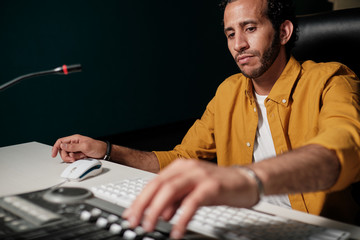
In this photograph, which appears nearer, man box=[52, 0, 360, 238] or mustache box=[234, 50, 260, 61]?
man box=[52, 0, 360, 238]

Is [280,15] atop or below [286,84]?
atop

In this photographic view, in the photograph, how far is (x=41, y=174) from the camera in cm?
108

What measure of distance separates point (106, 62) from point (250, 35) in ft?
8.63

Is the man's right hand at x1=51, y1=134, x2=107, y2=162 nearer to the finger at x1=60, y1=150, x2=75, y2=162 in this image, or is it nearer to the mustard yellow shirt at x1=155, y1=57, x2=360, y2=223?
the finger at x1=60, y1=150, x2=75, y2=162

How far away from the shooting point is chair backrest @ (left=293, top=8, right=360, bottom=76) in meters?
1.30

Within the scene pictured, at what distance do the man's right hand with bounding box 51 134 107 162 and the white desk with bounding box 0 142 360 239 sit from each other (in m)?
0.03

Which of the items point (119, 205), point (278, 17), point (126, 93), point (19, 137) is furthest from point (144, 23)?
point (119, 205)

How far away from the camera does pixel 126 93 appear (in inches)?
161

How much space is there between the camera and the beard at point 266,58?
4.59ft

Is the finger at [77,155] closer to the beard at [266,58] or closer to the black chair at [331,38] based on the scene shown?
the beard at [266,58]

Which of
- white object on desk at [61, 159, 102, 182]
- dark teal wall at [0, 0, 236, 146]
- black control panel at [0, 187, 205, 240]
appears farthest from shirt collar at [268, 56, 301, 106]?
dark teal wall at [0, 0, 236, 146]

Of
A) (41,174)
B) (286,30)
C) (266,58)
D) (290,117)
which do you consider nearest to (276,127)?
(290,117)

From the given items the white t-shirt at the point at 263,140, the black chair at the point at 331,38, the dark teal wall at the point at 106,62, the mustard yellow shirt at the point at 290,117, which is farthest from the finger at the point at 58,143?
the dark teal wall at the point at 106,62

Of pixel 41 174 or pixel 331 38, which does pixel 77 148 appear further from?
pixel 331 38
